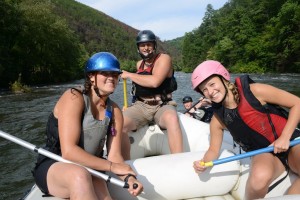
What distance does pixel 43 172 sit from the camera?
85.0 inches

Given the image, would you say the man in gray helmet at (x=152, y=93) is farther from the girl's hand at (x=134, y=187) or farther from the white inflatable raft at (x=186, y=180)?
the girl's hand at (x=134, y=187)

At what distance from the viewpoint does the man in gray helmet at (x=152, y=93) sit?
3318 mm

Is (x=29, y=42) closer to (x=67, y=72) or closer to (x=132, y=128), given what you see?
(x=67, y=72)

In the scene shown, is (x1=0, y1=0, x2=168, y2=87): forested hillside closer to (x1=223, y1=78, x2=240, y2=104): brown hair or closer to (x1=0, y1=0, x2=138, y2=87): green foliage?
(x1=0, y1=0, x2=138, y2=87): green foliage

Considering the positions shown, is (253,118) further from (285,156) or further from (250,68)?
(250,68)

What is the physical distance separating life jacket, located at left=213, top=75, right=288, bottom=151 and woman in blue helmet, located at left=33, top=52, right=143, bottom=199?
2.70 feet

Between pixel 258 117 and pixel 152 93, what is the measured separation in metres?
1.40

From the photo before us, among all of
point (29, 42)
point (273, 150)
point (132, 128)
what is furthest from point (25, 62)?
point (273, 150)

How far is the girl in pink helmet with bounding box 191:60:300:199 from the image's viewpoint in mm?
2291

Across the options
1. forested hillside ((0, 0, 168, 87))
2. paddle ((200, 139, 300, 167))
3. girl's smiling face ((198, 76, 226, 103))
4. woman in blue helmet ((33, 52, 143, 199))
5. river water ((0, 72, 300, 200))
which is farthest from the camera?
forested hillside ((0, 0, 168, 87))

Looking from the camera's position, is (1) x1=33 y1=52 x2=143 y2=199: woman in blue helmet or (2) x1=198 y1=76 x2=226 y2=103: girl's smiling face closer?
(1) x1=33 y1=52 x2=143 y2=199: woman in blue helmet

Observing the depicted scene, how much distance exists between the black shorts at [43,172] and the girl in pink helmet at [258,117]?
1.10 metres

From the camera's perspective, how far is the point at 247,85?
240cm

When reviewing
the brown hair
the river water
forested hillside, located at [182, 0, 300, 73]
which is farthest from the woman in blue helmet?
forested hillside, located at [182, 0, 300, 73]
